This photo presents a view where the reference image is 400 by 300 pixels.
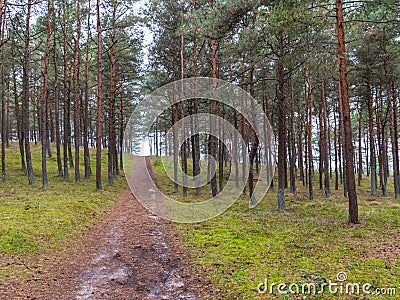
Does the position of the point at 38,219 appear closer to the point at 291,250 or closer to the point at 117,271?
the point at 117,271

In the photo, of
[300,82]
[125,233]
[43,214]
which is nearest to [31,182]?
[43,214]

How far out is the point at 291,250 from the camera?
24.9 ft

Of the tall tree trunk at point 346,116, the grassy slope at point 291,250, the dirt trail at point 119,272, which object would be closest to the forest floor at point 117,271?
the dirt trail at point 119,272

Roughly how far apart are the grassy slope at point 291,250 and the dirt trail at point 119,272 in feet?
1.84

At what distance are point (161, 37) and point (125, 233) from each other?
14.9 metres

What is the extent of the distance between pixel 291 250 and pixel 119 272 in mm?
4365

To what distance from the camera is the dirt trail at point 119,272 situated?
546 centimetres

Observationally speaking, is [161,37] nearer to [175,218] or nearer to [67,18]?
[67,18]

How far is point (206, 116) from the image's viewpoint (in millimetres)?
22109

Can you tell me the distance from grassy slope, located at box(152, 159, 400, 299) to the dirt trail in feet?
1.84

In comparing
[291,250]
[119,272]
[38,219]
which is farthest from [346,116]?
[38,219]

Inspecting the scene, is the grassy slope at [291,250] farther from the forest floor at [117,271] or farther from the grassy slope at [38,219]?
the grassy slope at [38,219]

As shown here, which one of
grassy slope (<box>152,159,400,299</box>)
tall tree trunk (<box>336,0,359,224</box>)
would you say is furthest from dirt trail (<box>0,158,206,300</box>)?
tall tree trunk (<box>336,0,359,224</box>)

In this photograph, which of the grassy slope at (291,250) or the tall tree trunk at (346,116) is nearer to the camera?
the grassy slope at (291,250)
